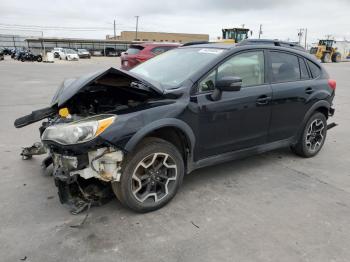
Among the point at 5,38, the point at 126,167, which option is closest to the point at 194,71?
the point at 126,167

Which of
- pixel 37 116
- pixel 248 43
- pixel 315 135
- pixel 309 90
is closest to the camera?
pixel 37 116

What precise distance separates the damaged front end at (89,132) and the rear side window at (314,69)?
2.75 meters

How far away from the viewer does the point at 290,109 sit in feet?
14.7

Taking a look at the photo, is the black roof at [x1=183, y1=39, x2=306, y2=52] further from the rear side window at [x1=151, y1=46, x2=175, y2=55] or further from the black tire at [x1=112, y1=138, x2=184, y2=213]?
the rear side window at [x1=151, y1=46, x2=175, y2=55]

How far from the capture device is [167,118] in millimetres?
3260

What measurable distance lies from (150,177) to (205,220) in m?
0.70

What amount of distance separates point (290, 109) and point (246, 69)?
950 mm

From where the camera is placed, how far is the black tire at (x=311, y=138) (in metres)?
4.88

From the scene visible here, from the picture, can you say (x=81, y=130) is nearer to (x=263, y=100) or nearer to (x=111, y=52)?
(x=263, y=100)

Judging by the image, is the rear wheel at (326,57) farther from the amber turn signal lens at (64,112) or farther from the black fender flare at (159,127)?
the amber turn signal lens at (64,112)

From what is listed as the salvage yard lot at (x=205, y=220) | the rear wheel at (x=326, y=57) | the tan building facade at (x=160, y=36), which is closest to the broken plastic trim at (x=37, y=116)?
the salvage yard lot at (x=205, y=220)

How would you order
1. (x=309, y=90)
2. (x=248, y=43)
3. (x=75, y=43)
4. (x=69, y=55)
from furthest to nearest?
(x=75, y=43), (x=69, y=55), (x=309, y=90), (x=248, y=43)

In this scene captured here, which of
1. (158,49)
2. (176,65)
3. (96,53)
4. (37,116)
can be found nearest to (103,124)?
(37,116)

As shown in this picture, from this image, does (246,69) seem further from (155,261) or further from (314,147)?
(155,261)
